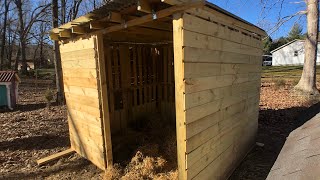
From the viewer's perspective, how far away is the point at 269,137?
19.9 feet

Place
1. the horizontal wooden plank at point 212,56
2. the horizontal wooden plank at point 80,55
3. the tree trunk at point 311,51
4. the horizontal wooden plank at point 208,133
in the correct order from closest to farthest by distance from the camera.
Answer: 1. the horizontal wooden plank at point 212,56
2. the horizontal wooden plank at point 208,133
3. the horizontal wooden plank at point 80,55
4. the tree trunk at point 311,51

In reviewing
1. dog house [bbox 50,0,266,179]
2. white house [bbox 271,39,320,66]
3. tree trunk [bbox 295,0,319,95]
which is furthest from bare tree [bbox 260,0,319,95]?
white house [bbox 271,39,320,66]

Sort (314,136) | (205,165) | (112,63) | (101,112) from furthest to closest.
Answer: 1. (112,63)
2. (101,112)
3. (205,165)
4. (314,136)

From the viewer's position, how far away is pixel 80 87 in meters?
4.41

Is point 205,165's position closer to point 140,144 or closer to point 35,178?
point 140,144

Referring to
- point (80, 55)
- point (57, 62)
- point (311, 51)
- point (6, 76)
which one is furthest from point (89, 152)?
point (311, 51)

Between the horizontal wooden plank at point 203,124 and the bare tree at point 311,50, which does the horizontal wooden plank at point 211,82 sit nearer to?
the horizontal wooden plank at point 203,124

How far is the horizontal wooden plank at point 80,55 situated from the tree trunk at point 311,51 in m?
10.7

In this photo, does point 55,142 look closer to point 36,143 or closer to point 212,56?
point 36,143

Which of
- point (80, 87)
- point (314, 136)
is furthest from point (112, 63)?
point (314, 136)

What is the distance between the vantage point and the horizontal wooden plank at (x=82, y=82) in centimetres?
396

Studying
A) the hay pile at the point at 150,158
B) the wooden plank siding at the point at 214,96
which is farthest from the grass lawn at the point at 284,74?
the hay pile at the point at 150,158

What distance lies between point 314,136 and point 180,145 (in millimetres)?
1390

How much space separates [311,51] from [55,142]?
11.9 meters
